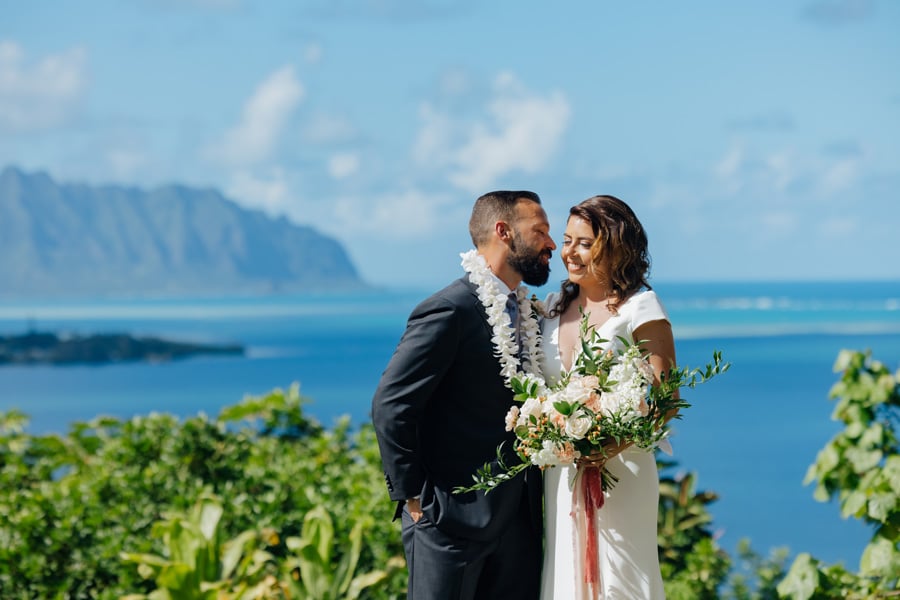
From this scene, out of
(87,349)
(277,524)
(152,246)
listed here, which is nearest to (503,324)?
(277,524)

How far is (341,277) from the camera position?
Answer: 610 ft

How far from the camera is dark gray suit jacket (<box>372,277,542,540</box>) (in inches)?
141

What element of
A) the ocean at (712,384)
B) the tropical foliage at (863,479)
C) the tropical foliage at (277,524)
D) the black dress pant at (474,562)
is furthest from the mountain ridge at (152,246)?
the black dress pant at (474,562)

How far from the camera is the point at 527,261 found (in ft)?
12.1

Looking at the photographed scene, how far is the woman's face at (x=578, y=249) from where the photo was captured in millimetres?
3658

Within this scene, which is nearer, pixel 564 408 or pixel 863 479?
pixel 564 408

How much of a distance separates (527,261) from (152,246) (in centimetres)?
18969

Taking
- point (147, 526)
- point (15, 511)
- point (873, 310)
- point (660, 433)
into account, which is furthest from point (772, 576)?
point (873, 310)

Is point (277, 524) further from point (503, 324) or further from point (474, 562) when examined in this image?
point (503, 324)

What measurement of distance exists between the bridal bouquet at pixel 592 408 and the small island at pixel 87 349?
52287 mm

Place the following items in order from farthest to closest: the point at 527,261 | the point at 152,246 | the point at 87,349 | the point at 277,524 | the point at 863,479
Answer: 1. the point at 152,246
2. the point at 87,349
3. the point at 277,524
4. the point at 863,479
5. the point at 527,261

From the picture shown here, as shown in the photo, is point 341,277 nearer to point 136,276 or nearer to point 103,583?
point 136,276

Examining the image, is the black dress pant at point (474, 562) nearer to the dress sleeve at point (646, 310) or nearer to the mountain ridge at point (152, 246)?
the dress sleeve at point (646, 310)

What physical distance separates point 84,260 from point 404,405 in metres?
185
